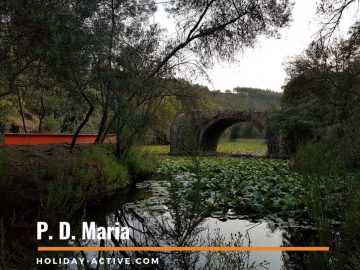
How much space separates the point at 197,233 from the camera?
4.18m

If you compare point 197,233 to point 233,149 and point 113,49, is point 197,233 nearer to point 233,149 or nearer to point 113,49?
point 113,49

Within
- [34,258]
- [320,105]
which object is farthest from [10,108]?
[34,258]

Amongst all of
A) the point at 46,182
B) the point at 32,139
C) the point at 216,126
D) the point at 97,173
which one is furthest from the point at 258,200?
the point at 216,126

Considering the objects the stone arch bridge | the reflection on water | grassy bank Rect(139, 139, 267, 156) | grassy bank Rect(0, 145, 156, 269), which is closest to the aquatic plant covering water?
the reflection on water

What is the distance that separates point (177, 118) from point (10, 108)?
11339 millimetres

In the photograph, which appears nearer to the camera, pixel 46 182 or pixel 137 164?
pixel 46 182

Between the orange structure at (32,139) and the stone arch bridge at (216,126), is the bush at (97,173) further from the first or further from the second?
the stone arch bridge at (216,126)

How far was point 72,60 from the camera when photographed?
232 inches

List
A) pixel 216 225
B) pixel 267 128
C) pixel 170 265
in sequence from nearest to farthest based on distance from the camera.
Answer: pixel 170 265 < pixel 216 225 < pixel 267 128

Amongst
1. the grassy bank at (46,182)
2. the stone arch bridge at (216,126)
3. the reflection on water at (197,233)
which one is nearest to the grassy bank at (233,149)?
the stone arch bridge at (216,126)

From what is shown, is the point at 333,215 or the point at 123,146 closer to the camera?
the point at 333,215

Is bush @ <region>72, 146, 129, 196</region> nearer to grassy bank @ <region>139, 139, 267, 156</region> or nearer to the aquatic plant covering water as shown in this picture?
the aquatic plant covering water

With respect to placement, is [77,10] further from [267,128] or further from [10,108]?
[267,128]

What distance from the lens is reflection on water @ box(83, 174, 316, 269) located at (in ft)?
12.4
